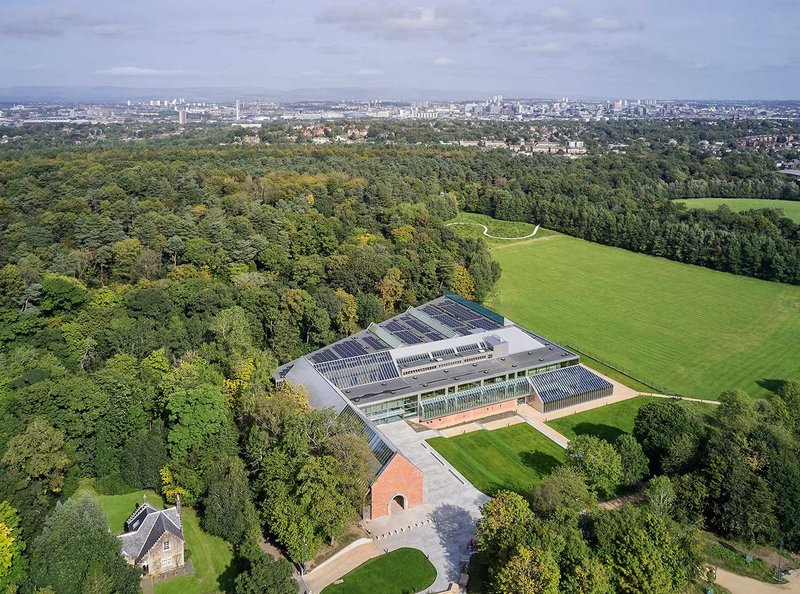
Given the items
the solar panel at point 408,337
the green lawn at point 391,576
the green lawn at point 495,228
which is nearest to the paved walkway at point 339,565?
the green lawn at point 391,576

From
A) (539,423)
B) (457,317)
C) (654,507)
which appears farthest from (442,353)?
(654,507)

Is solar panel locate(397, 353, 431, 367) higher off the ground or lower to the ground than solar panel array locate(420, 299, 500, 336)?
lower

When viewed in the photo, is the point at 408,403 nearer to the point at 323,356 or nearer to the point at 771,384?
the point at 323,356

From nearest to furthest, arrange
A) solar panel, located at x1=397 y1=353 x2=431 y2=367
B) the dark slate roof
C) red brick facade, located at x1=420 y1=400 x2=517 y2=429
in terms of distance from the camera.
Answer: the dark slate roof < red brick facade, located at x1=420 y1=400 x2=517 y2=429 < solar panel, located at x1=397 y1=353 x2=431 y2=367

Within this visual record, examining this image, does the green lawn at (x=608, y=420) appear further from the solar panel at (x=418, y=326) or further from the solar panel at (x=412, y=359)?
the solar panel at (x=418, y=326)

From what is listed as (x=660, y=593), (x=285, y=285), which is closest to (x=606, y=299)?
(x=285, y=285)

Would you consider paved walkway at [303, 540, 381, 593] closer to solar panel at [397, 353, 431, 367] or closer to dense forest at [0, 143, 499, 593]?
dense forest at [0, 143, 499, 593]

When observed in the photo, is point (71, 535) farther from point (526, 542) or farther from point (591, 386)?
point (591, 386)

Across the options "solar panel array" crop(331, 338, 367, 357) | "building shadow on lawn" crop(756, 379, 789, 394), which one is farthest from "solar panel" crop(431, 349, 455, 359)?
"building shadow on lawn" crop(756, 379, 789, 394)
